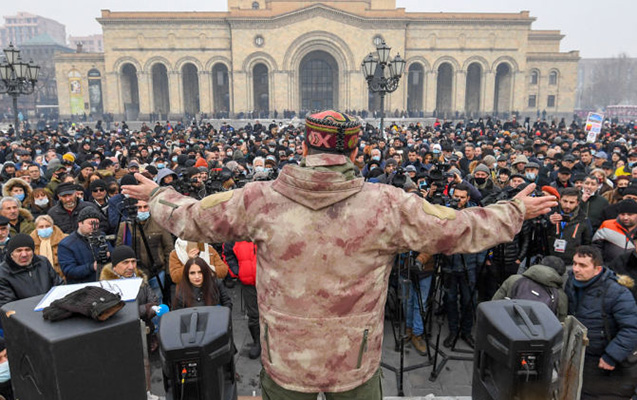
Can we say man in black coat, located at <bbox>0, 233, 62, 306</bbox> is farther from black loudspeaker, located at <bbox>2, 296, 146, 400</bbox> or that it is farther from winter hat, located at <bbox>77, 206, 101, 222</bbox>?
black loudspeaker, located at <bbox>2, 296, 146, 400</bbox>

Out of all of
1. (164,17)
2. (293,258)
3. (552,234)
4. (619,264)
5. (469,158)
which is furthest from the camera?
(164,17)

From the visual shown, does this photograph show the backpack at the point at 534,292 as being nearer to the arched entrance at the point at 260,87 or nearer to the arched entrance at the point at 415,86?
the arched entrance at the point at 415,86

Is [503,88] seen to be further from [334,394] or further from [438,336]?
[334,394]

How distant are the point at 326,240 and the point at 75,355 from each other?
1.24 metres

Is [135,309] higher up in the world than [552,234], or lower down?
higher up

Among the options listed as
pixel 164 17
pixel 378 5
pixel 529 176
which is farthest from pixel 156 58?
pixel 529 176

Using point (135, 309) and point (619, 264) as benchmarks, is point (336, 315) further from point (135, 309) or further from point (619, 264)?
point (619, 264)

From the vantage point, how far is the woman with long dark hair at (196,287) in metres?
4.86

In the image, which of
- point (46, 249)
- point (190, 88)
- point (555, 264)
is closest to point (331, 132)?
point (555, 264)

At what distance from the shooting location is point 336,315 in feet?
6.86

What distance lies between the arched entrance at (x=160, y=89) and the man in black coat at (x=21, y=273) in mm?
42237

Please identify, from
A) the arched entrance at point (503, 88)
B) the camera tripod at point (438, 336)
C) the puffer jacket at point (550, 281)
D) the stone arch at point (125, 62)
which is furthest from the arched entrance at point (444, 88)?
the puffer jacket at point (550, 281)

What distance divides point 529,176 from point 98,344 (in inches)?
279

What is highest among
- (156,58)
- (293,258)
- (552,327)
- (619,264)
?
(156,58)
